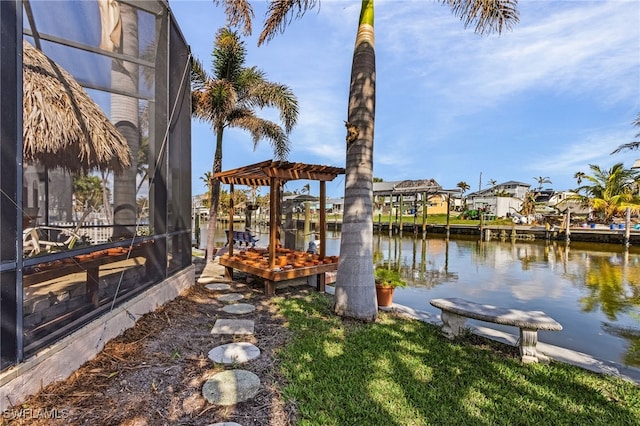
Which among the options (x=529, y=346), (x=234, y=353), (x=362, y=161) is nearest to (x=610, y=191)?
(x=529, y=346)

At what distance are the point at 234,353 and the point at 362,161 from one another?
313 cm

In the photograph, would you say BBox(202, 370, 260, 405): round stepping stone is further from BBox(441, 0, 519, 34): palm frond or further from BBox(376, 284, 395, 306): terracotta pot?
BBox(441, 0, 519, 34): palm frond

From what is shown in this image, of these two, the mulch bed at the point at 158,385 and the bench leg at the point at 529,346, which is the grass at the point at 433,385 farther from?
the mulch bed at the point at 158,385

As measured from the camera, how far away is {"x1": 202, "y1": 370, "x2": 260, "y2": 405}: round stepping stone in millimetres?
2494

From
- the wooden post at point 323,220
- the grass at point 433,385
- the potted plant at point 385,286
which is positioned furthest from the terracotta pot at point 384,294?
the wooden post at point 323,220

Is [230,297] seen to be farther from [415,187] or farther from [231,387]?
[415,187]

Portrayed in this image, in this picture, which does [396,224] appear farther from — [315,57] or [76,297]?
[76,297]

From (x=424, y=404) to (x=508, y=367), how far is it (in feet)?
4.62

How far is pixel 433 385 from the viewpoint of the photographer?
2.85 m

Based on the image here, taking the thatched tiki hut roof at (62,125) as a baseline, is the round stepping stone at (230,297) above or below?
below

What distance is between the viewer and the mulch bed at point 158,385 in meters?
2.21

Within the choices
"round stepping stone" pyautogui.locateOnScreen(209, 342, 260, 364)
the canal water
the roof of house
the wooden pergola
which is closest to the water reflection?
the canal water

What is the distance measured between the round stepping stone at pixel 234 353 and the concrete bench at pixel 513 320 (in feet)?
8.32

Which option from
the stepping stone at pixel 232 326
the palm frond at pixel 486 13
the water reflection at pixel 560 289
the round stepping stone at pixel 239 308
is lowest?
the water reflection at pixel 560 289
